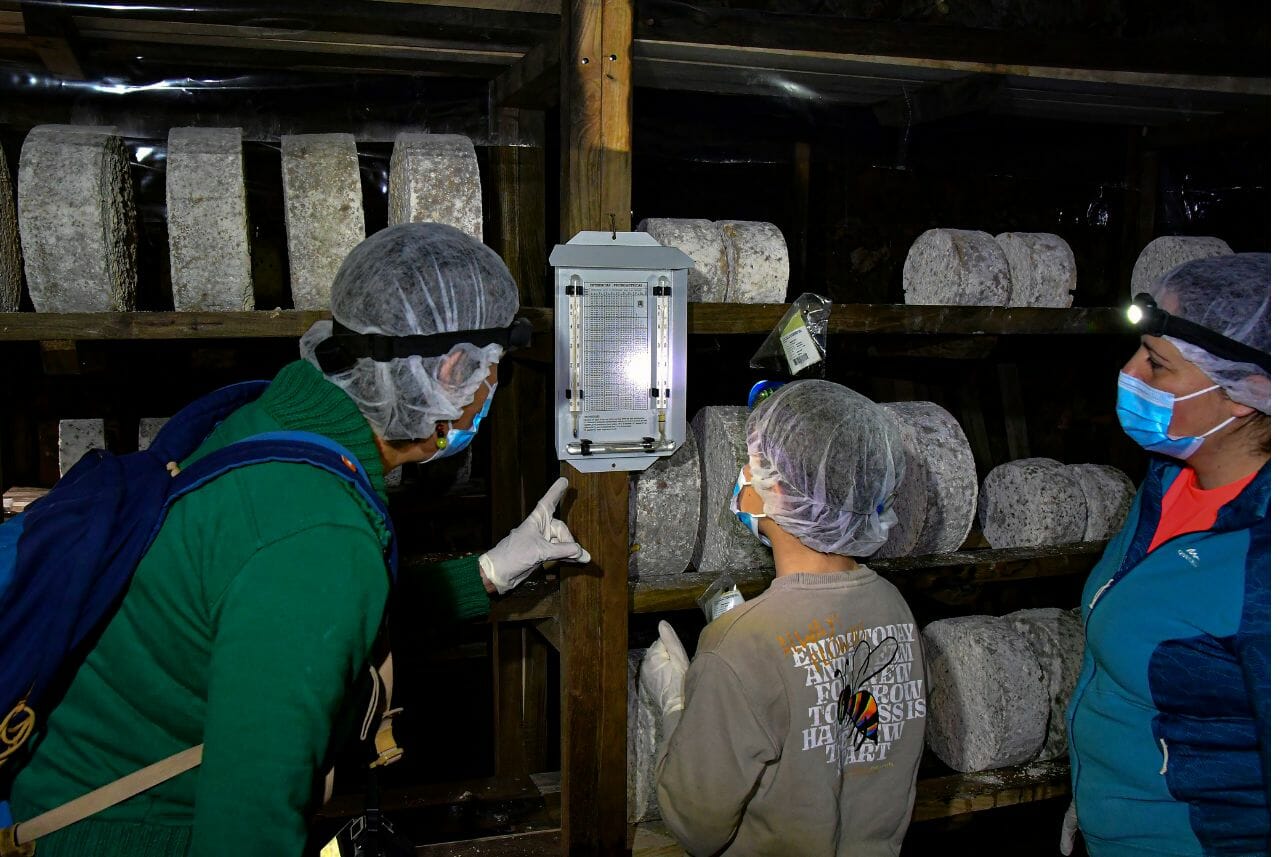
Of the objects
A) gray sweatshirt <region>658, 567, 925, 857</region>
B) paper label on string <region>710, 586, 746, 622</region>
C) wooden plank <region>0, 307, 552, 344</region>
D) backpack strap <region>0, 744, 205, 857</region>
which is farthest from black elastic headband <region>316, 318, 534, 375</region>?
paper label on string <region>710, 586, 746, 622</region>

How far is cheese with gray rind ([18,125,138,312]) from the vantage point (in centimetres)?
189

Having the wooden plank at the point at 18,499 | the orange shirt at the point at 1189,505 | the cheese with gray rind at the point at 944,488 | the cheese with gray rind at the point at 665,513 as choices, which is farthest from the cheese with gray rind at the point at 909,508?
the wooden plank at the point at 18,499

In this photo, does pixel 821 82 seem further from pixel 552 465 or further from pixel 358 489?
pixel 358 489

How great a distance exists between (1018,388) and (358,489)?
11.2 feet

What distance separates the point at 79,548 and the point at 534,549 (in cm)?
104

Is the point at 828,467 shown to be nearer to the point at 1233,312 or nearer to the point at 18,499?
the point at 1233,312

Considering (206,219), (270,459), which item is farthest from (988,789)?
(206,219)

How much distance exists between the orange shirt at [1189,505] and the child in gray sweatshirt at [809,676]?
0.57 m

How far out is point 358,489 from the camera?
1250 millimetres

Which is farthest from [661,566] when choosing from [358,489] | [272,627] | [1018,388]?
[1018,388]

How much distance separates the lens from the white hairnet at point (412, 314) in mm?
1477

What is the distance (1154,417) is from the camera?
5.78ft

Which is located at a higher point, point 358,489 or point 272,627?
point 358,489

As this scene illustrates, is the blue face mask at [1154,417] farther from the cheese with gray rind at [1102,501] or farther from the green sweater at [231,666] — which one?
the green sweater at [231,666]
